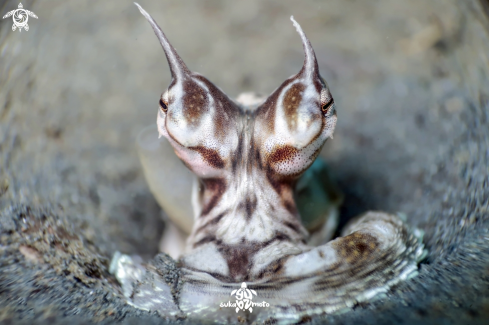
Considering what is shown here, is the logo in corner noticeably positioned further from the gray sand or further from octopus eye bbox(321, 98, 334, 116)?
octopus eye bbox(321, 98, 334, 116)

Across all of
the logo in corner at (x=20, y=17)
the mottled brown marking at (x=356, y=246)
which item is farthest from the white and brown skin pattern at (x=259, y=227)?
the logo in corner at (x=20, y=17)

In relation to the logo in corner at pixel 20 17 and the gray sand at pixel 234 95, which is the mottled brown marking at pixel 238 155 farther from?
the logo in corner at pixel 20 17

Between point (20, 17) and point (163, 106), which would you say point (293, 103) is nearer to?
point (163, 106)

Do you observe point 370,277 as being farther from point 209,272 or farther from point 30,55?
point 30,55

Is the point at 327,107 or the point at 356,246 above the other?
the point at 327,107
